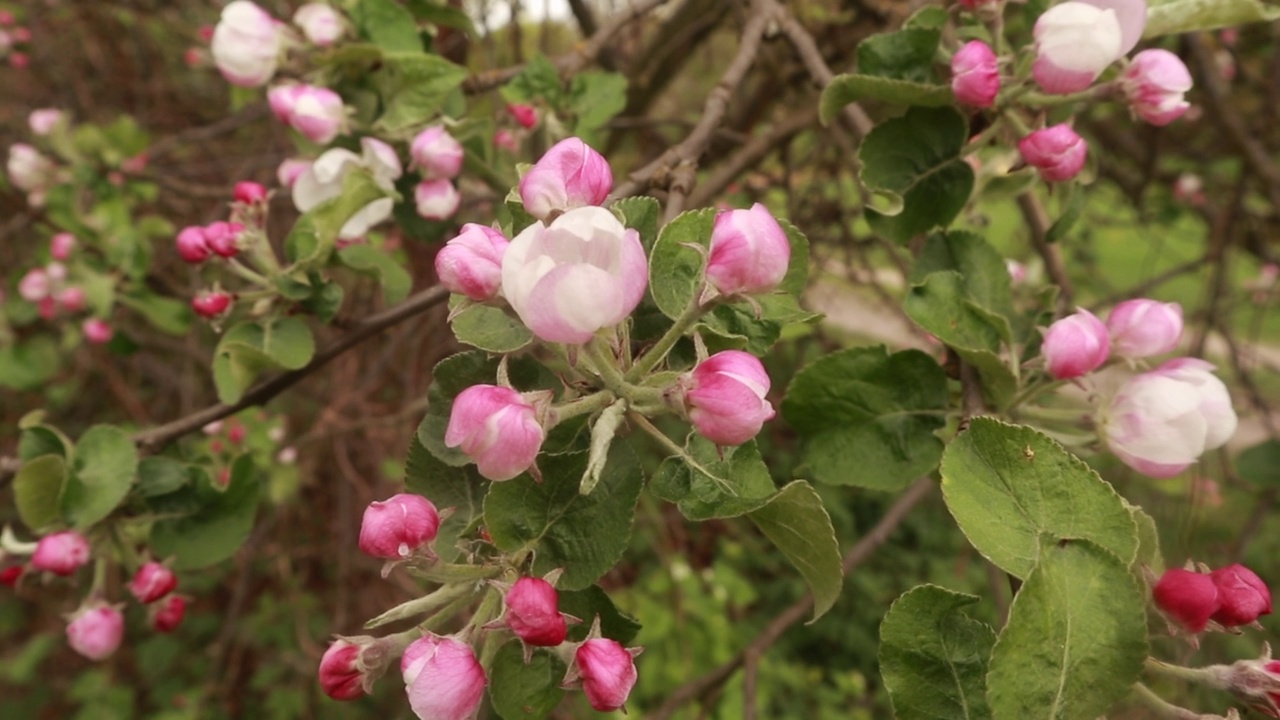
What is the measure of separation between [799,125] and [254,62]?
0.92 m

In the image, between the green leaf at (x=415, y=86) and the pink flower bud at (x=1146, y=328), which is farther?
the green leaf at (x=415, y=86)

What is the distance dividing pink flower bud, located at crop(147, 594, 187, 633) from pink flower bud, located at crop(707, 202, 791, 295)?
2.94 feet

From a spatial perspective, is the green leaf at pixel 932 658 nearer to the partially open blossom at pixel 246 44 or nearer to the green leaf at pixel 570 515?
the green leaf at pixel 570 515

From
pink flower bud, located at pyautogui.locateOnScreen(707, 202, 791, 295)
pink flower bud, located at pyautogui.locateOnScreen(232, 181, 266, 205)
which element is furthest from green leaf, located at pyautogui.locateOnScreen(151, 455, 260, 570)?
pink flower bud, located at pyautogui.locateOnScreen(707, 202, 791, 295)

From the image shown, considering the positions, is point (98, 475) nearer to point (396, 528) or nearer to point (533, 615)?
point (396, 528)

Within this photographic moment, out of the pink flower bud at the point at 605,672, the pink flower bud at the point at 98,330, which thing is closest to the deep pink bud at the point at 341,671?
the pink flower bud at the point at 605,672

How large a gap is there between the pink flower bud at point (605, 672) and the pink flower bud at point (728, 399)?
0.17 metres

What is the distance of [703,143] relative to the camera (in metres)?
0.99

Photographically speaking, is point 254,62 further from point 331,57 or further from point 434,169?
point 434,169

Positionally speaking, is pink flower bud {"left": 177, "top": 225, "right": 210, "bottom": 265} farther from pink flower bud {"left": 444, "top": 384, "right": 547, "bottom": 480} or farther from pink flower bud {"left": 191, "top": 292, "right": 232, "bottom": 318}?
pink flower bud {"left": 444, "top": 384, "right": 547, "bottom": 480}

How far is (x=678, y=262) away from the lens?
2.31 ft

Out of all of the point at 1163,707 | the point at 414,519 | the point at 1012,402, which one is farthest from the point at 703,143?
the point at 1163,707

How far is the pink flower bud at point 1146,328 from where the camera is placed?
82cm

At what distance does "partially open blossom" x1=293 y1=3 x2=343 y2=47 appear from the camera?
3.77 feet
